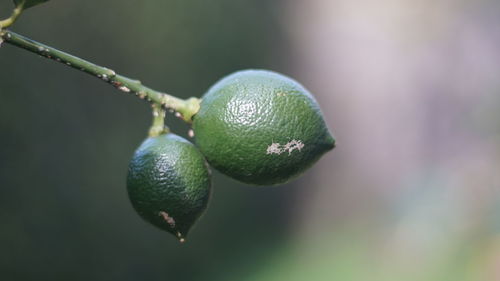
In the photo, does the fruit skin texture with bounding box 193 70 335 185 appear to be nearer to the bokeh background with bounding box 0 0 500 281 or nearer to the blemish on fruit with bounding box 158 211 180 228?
the blemish on fruit with bounding box 158 211 180 228

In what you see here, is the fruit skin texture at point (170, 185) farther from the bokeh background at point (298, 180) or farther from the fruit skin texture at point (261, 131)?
the bokeh background at point (298, 180)

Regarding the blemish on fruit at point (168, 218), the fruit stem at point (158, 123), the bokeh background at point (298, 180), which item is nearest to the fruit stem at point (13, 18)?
the fruit stem at point (158, 123)

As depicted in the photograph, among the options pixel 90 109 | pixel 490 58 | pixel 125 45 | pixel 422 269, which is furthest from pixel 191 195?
pixel 490 58

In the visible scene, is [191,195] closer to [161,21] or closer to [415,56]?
[161,21]

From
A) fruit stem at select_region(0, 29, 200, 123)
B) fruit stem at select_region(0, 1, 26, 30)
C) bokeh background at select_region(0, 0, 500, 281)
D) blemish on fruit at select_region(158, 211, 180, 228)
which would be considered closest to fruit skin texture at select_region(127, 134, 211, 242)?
blemish on fruit at select_region(158, 211, 180, 228)

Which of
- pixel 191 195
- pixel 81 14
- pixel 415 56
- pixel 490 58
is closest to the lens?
pixel 191 195

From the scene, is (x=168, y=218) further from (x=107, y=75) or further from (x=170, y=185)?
(x=107, y=75)
